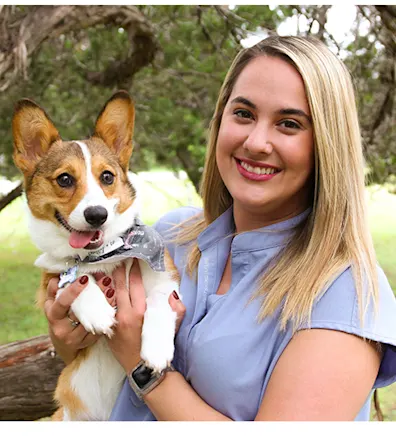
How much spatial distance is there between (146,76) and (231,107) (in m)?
3.63

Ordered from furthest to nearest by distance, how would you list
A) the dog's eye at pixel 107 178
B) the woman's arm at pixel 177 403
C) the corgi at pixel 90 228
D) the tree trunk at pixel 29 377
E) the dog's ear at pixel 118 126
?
the tree trunk at pixel 29 377
the dog's ear at pixel 118 126
the dog's eye at pixel 107 178
the corgi at pixel 90 228
the woman's arm at pixel 177 403

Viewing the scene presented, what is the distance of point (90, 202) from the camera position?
1.81m

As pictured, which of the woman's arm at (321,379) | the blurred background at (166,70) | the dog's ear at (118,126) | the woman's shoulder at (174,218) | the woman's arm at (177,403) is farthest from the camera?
the blurred background at (166,70)

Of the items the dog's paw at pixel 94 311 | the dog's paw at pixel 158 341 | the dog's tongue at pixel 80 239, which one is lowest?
the dog's paw at pixel 158 341

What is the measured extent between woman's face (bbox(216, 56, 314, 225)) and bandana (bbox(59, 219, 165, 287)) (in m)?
0.31

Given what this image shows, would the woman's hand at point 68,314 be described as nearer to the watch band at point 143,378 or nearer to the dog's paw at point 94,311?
the dog's paw at point 94,311

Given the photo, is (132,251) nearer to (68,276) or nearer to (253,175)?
(68,276)

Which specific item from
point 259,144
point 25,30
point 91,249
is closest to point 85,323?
point 91,249

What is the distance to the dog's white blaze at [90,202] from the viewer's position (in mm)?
1805

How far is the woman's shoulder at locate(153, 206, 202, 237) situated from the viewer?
7.35 feet

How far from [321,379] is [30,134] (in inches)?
48.0

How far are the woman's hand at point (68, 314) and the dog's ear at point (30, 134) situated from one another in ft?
1.42

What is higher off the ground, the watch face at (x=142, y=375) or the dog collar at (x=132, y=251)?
the dog collar at (x=132, y=251)

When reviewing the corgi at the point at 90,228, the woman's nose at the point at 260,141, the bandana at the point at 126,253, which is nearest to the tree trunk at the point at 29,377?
the corgi at the point at 90,228
